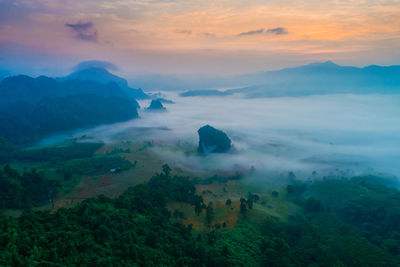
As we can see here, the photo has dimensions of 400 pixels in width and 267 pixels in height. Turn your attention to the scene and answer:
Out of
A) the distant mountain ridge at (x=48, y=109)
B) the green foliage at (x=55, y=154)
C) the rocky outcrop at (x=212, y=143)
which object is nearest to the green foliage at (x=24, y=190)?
the green foliage at (x=55, y=154)

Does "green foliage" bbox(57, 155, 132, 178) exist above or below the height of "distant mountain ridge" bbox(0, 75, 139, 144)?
below

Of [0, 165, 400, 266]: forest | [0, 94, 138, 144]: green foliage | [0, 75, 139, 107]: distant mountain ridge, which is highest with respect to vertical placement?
[0, 75, 139, 107]: distant mountain ridge

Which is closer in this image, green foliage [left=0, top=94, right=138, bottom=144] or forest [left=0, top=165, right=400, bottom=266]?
forest [left=0, top=165, right=400, bottom=266]

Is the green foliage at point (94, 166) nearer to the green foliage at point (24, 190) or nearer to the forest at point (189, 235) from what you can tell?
the green foliage at point (24, 190)

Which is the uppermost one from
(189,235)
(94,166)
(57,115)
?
(57,115)

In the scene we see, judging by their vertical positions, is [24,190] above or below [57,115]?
below

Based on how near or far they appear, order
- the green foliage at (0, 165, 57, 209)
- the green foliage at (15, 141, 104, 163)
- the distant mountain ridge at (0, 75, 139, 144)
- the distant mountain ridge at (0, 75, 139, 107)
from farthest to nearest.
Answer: the distant mountain ridge at (0, 75, 139, 107) → the distant mountain ridge at (0, 75, 139, 144) → the green foliage at (15, 141, 104, 163) → the green foliage at (0, 165, 57, 209)

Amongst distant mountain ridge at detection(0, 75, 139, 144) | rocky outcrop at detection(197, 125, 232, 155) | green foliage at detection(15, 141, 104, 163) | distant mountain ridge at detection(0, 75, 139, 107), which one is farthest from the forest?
distant mountain ridge at detection(0, 75, 139, 107)

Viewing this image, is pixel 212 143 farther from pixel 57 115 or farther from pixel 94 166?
pixel 57 115

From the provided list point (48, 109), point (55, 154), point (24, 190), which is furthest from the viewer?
point (48, 109)

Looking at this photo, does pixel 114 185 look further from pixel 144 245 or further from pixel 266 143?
pixel 266 143

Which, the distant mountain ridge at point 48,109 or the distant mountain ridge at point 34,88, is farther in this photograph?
the distant mountain ridge at point 34,88

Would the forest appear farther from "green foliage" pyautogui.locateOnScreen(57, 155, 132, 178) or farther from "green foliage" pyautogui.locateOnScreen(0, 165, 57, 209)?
"green foliage" pyautogui.locateOnScreen(57, 155, 132, 178)

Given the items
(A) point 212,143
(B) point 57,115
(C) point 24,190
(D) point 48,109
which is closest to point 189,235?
(C) point 24,190
